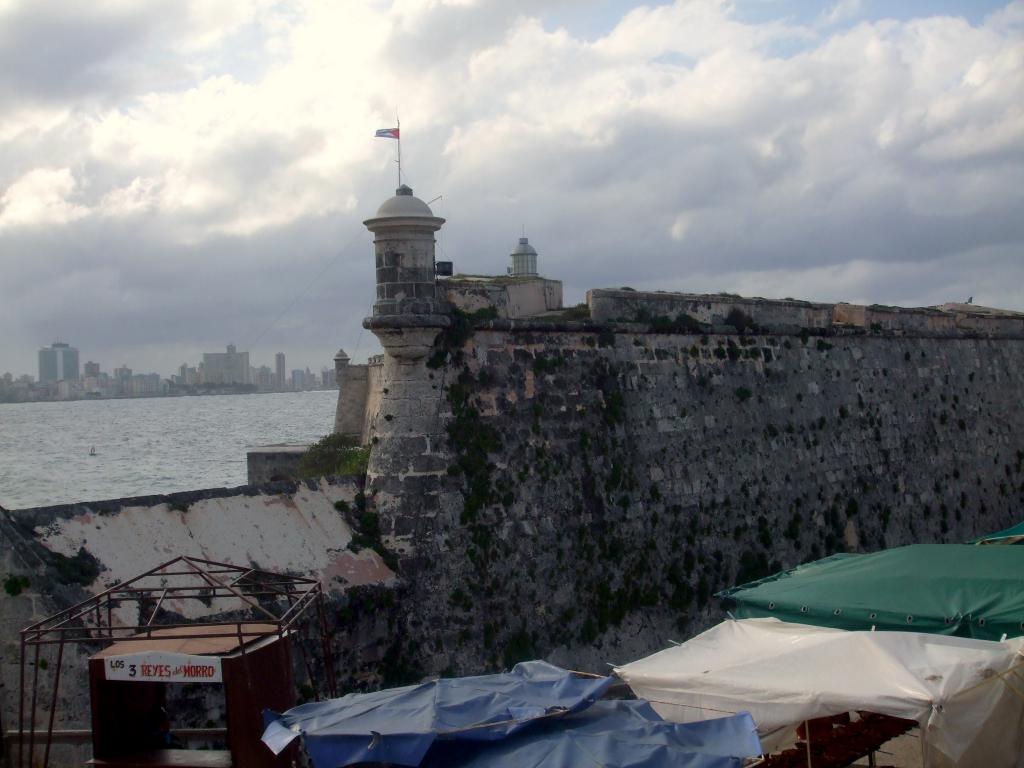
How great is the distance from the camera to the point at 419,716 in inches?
280

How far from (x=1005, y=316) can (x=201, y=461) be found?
48154 millimetres

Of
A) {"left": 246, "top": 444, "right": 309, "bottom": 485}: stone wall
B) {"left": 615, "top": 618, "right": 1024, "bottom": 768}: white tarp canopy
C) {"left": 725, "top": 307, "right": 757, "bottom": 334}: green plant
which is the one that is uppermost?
{"left": 725, "top": 307, "right": 757, "bottom": 334}: green plant

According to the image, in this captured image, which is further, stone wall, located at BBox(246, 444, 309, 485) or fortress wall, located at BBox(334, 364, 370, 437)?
fortress wall, located at BBox(334, 364, 370, 437)

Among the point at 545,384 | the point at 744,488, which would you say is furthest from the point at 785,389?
the point at 545,384

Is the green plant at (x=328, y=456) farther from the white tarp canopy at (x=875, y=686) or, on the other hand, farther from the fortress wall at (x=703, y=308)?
the white tarp canopy at (x=875, y=686)

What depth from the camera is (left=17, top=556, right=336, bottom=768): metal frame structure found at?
7.82m

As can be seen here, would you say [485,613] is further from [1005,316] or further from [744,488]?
[1005,316]

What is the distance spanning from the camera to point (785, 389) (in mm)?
17203

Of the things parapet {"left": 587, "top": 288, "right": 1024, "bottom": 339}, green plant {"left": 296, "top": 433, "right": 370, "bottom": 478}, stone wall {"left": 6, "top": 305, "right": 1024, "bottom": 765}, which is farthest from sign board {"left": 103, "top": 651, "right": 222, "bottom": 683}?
green plant {"left": 296, "top": 433, "right": 370, "bottom": 478}

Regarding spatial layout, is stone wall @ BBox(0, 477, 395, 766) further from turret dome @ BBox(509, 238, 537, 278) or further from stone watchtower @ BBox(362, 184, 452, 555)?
turret dome @ BBox(509, 238, 537, 278)

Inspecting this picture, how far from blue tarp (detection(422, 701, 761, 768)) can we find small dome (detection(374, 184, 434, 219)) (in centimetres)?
646

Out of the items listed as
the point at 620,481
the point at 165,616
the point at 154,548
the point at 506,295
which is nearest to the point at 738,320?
the point at 620,481

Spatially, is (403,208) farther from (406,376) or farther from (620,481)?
(620,481)

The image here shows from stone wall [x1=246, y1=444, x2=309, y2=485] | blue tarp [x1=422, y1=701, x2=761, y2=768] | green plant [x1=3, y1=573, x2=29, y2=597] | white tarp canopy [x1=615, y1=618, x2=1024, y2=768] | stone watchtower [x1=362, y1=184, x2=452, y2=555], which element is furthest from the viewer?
stone wall [x1=246, y1=444, x2=309, y2=485]
